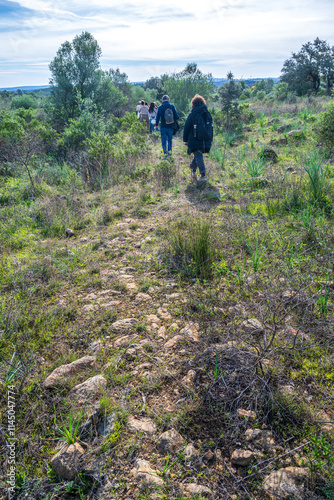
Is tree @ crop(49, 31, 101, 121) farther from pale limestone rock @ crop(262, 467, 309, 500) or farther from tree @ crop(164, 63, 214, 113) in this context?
pale limestone rock @ crop(262, 467, 309, 500)

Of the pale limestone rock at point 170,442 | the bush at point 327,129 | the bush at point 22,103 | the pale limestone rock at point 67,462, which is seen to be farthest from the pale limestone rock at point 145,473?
the bush at point 22,103

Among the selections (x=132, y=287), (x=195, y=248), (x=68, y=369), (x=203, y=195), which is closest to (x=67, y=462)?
(x=68, y=369)

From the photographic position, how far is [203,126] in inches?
232

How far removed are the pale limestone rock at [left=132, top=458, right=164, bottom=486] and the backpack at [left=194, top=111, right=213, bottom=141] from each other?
5.78 metres

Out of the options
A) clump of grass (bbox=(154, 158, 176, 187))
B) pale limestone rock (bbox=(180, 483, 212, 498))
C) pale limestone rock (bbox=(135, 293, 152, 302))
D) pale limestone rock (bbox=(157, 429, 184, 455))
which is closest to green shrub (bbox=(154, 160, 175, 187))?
clump of grass (bbox=(154, 158, 176, 187))

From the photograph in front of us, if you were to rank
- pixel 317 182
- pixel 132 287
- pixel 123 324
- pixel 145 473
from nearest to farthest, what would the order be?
pixel 145 473 → pixel 123 324 → pixel 132 287 → pixel 317 182

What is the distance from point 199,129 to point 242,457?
5780 millimetres

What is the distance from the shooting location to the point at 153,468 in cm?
149

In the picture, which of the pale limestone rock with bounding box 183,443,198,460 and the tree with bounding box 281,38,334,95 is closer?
the pale limestone rock with bounding box 183,443,198,460

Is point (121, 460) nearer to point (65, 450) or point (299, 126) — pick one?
point (65, 450)

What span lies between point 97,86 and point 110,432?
21436 mm

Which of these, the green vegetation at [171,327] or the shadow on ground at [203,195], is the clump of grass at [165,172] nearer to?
the green vegetation at [171,327]

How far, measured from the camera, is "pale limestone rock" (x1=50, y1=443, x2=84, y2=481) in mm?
1452

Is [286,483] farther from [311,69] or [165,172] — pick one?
[311,69]
